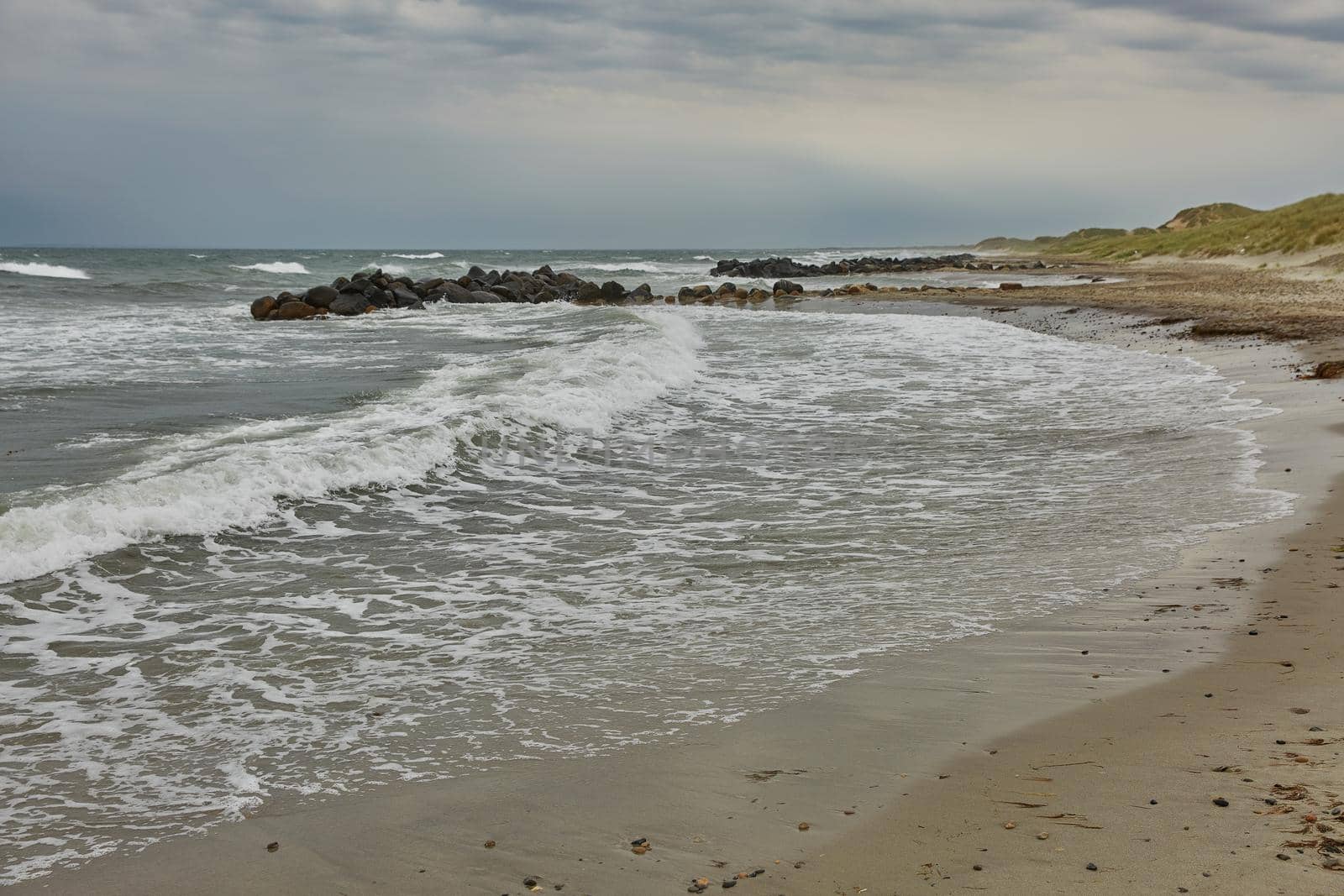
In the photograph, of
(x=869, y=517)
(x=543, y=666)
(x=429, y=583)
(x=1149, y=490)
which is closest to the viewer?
(x=543, y=666)

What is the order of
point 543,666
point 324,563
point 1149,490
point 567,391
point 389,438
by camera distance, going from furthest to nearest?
point 567,391
point 389,438
point 1149,490
point 324,563
point 543,666

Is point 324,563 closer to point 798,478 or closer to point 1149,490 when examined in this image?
point 798,478

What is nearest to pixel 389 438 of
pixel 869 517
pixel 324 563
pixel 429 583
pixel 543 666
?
pixel 324 563

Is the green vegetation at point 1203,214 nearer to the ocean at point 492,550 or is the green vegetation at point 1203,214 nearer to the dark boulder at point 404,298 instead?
the dark boulder at point 404,298

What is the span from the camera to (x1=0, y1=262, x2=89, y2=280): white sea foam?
56.5 metres

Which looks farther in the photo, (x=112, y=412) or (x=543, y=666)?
(x=112, y=412)

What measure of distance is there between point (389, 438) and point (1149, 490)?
738 cm

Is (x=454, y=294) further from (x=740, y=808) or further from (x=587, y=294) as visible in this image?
(x=740, y=808)

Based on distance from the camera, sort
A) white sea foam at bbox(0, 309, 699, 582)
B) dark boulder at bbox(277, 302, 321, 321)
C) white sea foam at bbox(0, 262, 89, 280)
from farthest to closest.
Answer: white sea foam at bbox(0, 262, 89, 280) < dark boulder at bbox(277, 302, 321, 321) < white sea foam at bbox(0, 309, 699, 582)

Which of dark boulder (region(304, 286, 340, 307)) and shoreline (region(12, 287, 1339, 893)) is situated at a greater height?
dark boulder (region(304, 286, 340, 307))

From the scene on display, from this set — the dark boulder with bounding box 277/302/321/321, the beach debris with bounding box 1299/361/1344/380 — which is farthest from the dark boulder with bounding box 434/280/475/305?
the beach debris with bounding box 1299/361/1344/380

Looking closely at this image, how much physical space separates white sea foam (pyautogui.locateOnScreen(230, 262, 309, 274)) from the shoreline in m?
70.6

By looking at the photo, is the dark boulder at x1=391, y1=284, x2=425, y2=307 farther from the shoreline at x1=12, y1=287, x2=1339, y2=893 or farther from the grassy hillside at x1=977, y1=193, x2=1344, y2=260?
the grassy hillside at x1=977, y1=193, x2=1344, y2=260

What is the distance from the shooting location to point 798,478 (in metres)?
9.77
